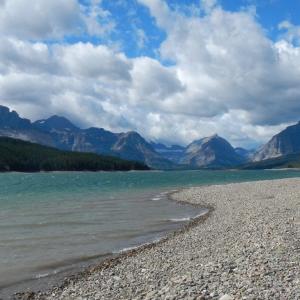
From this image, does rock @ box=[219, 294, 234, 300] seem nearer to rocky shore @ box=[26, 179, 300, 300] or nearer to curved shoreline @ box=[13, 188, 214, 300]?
rocky shore @ box=[26, 179, 300, 300]

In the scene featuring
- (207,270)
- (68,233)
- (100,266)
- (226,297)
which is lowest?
(68,233)

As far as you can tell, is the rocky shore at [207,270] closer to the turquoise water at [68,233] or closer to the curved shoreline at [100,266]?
the curved shoreline at [100,266]

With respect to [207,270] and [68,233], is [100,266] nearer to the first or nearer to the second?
[207,270]

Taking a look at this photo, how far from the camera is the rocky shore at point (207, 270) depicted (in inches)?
611

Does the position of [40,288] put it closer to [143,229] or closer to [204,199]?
[143,229]

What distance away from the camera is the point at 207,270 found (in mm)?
18641

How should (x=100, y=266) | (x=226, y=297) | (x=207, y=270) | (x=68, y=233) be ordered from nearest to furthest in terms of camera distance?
(x=226, y=297) < (x=207, y=270) < (x=100, y=266) < (x=68, y=233)

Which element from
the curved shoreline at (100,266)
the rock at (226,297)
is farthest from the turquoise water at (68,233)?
the rock at (226,297)

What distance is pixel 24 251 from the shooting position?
29109mm

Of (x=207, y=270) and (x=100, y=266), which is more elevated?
(x=207, y=270)

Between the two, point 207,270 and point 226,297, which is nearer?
point 226,297

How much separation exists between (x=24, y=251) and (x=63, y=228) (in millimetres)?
9761

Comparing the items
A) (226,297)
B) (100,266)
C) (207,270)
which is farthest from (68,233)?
(226,297)

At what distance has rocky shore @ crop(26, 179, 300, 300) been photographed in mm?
15523
